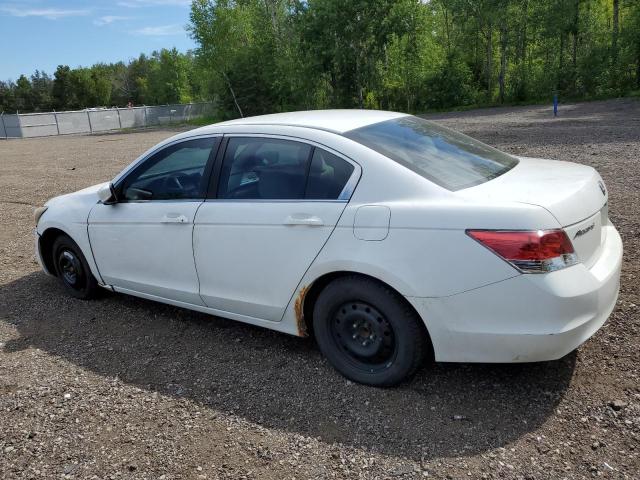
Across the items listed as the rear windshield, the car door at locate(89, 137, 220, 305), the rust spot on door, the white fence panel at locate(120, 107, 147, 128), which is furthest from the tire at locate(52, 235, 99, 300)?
the white fence panel at locate(120, 107, 147, 128)

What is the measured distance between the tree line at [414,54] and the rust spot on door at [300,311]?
106 ft

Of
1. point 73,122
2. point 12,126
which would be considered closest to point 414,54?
point 73,122

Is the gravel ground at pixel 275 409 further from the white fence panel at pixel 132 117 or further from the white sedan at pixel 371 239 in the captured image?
the white fence panel at pixel 132 117

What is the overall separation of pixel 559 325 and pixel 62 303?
4.46 meters

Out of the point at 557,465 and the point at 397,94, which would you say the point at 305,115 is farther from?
the point at 397,94

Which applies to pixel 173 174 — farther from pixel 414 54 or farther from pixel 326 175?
pixel 414 54

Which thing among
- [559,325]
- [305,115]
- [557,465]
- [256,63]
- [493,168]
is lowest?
[557,465]

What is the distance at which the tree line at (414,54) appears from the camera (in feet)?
108

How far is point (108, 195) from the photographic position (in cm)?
446

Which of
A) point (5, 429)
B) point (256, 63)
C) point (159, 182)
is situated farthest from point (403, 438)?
point (256, 63)

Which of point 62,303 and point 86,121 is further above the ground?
point 86,121

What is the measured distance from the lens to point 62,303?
16.9 feet

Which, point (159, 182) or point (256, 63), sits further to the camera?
point (256, 63)

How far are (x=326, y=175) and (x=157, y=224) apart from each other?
153 centimetres
